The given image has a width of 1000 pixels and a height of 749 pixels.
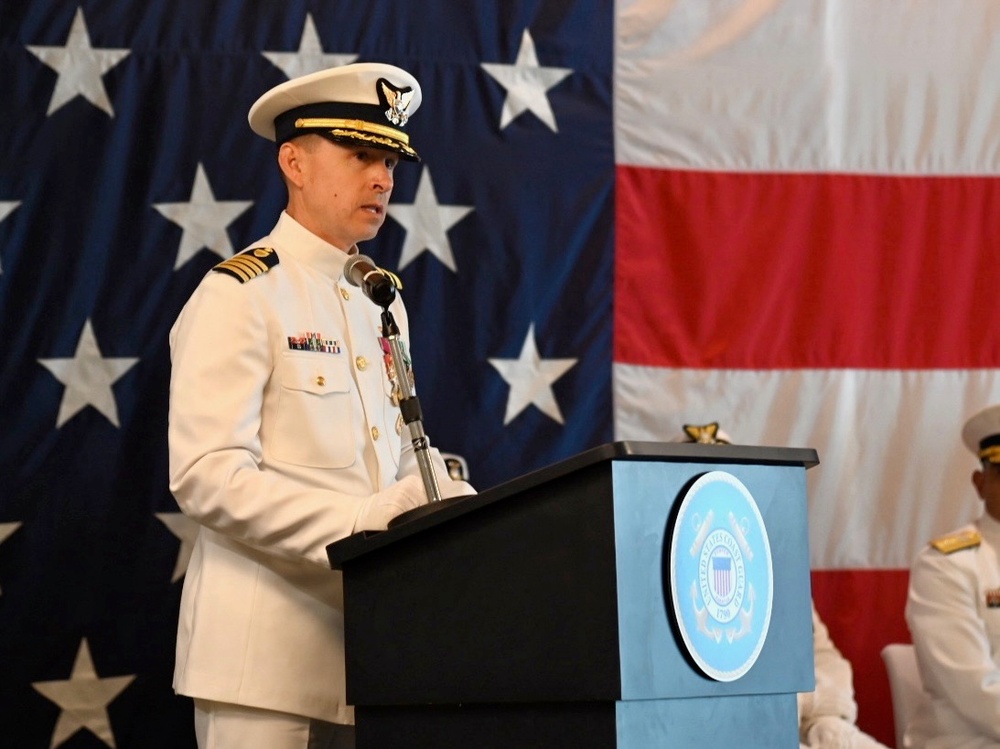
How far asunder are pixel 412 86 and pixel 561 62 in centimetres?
147

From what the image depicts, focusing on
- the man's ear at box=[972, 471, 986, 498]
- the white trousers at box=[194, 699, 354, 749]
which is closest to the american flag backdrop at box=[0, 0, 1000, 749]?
the man's ear at box=[972, 471, 986, 498]

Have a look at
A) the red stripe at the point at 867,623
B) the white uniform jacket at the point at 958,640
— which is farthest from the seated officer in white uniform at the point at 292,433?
Answer: the red stripe at the point at 867,623

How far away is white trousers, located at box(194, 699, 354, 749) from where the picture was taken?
179 cm

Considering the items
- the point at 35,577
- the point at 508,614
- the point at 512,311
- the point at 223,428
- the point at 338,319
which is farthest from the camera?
the point at 512,311

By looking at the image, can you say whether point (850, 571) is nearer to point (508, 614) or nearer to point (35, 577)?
point (35, 577)

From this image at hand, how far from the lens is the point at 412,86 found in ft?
6.86

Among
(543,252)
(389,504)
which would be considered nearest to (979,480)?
(543,252)

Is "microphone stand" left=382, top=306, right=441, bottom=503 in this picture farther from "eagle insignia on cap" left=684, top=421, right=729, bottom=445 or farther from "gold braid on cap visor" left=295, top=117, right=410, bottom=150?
"eagle insignia on cap" left=684, top=421, right=729, bottom=445

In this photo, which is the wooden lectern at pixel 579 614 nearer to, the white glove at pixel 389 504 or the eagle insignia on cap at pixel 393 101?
the white glove at pixel 389 504

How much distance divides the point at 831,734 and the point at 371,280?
1.87 m

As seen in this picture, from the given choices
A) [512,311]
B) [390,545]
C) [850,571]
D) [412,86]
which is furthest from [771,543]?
[850,571]

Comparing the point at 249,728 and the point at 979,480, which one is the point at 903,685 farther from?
the point at 249,728

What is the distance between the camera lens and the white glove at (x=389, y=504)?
1622 millimetres

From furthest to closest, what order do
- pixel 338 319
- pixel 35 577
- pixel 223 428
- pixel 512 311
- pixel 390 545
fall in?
pixel 512 311 → pixel 35 577 → pixel 338 319 → pixel 223 428 → pixel 390 545
